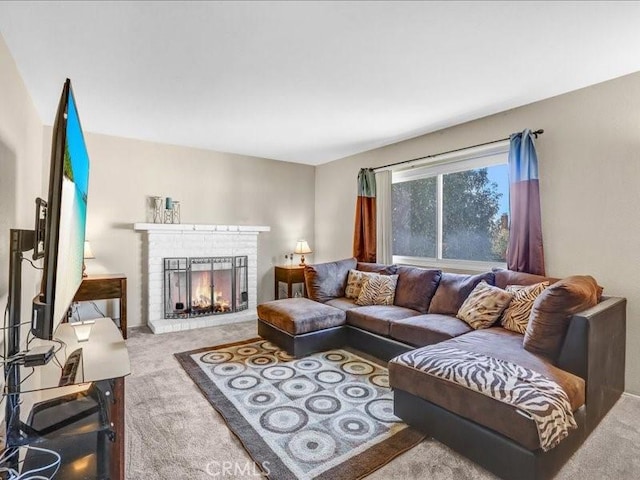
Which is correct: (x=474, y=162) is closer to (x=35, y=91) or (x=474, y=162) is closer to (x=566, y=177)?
(x=566, y=177)

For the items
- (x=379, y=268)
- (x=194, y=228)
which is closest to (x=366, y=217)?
(x=379, y=268)

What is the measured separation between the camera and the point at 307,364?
2.92 m

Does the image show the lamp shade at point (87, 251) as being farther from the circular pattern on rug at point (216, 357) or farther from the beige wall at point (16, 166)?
the circular pattern on rug at point (216, 357)

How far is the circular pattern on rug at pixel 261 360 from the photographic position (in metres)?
2.92

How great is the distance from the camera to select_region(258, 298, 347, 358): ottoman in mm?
3043

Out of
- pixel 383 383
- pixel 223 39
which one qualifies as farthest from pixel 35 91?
pixel 383 383

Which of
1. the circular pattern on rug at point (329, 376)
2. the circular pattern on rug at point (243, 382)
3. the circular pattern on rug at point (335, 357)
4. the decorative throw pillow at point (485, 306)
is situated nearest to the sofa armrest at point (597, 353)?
the decorative throw pillow at point (485, 306)

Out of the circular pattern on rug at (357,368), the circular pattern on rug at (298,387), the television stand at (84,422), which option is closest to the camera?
the television stand at (84,422)

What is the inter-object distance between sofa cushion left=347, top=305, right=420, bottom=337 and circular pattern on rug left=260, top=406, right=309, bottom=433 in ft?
3.58

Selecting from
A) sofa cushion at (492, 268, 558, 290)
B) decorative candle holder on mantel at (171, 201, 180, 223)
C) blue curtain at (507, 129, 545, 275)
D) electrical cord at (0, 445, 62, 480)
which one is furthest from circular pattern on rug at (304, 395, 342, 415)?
decorative candle holder on mantel at (171, 201, 180, 223)

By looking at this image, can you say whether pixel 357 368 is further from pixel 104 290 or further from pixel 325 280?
pixel 104 290

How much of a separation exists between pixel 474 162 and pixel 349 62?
1.89 m

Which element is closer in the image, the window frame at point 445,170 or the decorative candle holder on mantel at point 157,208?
the window frame at point 445,170

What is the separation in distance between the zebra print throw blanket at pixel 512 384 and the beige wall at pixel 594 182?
4.73 ft
